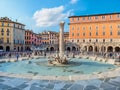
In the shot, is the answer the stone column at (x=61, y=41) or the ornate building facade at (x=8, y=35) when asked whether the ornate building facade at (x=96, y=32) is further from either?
the stone column at (x=61, y=41)

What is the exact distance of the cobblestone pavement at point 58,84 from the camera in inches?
355

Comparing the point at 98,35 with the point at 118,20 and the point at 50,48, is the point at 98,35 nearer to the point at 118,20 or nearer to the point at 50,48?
the point at 118,20

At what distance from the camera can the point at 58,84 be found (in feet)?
32.0

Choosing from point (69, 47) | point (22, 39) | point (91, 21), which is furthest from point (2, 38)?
point (91, 21)

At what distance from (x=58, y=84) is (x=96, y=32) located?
211 ft

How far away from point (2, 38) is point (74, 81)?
65640 mm

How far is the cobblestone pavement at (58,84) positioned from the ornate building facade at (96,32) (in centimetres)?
5565

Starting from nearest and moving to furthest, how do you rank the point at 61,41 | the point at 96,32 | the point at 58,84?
the point at 58,84, the point at 61,41, the point at 96,32

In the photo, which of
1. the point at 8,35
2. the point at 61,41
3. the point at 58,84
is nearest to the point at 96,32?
the point at 8,35

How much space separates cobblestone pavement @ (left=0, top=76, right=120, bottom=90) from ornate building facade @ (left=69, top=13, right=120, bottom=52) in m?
55.6

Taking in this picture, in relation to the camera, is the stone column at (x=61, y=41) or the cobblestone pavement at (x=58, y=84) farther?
the stone column at (x=61, y=41)

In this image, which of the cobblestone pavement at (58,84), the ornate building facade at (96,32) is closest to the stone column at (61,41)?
the cobblestone pavement at (58,84)

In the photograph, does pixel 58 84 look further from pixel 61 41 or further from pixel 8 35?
pixel 8 35

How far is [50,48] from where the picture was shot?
76.1 m
